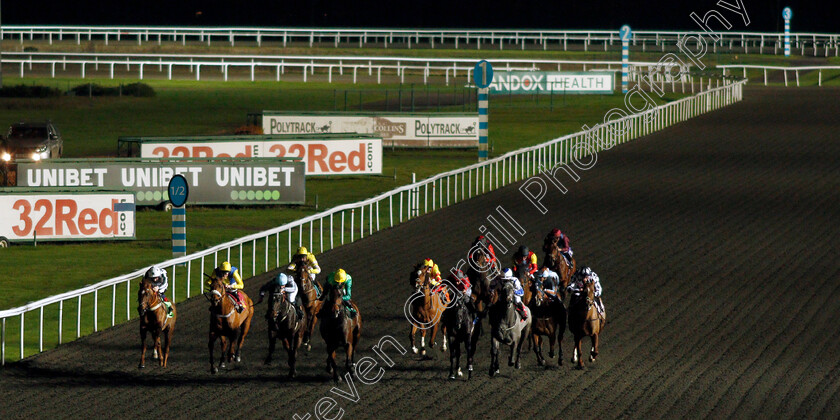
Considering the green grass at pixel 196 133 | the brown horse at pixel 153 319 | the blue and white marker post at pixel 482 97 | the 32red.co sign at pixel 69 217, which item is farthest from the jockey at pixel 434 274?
the blue and white marker post at pixel 482 97

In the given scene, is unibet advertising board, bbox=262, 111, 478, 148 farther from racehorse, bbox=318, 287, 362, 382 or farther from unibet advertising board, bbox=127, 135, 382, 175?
racehorse, bbox=318, 287, 362, 382

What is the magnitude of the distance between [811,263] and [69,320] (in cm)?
907

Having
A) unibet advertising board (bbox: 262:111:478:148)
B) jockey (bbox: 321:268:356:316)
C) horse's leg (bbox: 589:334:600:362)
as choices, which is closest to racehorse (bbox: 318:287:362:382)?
jockey (bbox: 321:268:356:316)

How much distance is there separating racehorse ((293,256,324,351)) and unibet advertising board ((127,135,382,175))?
42.3ft

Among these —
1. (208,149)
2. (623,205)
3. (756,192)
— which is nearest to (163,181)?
(208,149)

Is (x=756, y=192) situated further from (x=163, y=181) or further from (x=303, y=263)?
(x=303, y=263)

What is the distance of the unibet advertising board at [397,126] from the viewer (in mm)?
30031

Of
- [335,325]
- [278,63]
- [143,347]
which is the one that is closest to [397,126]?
[278,63]

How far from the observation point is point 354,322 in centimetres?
1119

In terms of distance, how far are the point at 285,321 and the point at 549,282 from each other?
2368mm

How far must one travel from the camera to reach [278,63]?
4822 cm

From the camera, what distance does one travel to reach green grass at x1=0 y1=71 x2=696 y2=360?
15.6 m

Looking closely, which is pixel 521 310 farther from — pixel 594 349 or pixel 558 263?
pixel 558 263

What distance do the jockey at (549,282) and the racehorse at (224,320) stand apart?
2.60 meters
